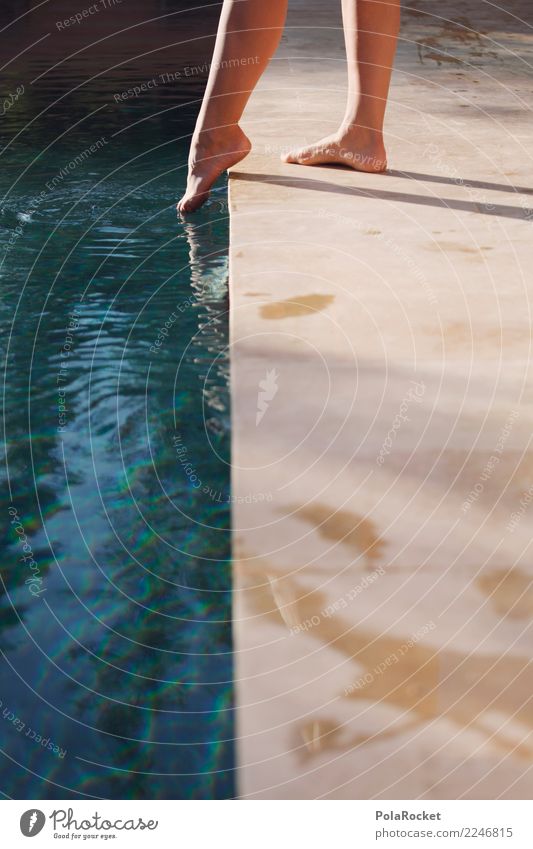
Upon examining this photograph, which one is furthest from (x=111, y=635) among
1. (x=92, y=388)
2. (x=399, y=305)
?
(x=399, y=305)

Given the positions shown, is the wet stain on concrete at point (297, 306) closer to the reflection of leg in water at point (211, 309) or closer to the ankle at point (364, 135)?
the reflection of leg in water at point (211, 309)

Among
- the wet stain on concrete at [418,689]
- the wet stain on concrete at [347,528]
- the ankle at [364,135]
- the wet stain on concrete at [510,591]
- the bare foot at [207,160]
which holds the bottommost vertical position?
the wet stain on concrete at [418,689]

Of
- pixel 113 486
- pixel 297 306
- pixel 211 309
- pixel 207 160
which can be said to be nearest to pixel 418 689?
pixel 113 486

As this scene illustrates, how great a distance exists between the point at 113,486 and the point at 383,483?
26cm

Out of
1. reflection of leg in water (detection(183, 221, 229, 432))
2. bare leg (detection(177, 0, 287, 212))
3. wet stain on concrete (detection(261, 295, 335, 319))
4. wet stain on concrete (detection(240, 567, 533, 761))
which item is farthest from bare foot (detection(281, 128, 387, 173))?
wet stain on concrete (detection(240, 567, 533, 761))

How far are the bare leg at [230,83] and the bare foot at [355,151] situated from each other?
139 mm

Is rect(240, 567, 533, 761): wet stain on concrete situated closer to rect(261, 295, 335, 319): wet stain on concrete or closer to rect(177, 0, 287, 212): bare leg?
rect(261, 295, 335, 319): wet stain on concrete

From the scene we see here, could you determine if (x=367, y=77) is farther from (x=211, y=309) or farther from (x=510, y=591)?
(x=510, y=591)

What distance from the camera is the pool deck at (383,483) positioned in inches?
23.9

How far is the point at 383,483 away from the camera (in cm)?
84

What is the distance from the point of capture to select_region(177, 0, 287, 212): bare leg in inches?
64.2

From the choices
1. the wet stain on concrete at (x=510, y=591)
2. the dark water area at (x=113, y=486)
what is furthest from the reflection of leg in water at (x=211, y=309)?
the wet stain on concrete at (x=510, y=591)

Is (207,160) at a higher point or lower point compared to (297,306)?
higher

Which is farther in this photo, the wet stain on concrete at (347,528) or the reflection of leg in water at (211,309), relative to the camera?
the reflection of leg in water at (211,309)
